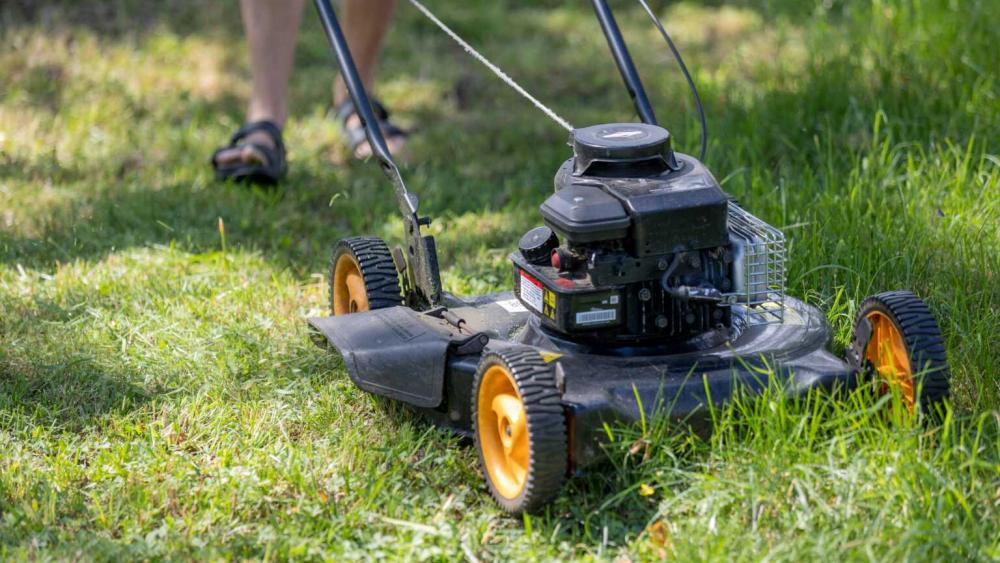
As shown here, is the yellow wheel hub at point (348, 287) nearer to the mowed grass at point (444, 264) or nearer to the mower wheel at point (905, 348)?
the mowed grass at point (444, 264)

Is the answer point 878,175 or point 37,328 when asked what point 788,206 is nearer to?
point 878,175

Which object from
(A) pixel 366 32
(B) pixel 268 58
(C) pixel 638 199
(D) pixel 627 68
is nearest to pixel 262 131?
(B) pixel 268 58

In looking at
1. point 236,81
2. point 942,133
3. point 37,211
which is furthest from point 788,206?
point 236,81

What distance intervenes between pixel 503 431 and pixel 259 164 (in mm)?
1886

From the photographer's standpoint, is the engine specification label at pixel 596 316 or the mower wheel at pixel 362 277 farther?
the mower wheel at pixel 362 277

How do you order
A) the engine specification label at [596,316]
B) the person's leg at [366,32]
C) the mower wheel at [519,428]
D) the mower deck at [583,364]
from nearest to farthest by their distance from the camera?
1. the mower wheel at [519,428]
2. the mower deck at [583,364]
3. the engine specification label at [596,316]
4. the person's leg at [366,32]

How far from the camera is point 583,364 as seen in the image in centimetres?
222

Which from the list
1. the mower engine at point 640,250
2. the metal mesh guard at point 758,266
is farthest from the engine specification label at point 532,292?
the metal mesh guard at point 758,266

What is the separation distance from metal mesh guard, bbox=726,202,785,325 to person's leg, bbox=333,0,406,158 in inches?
78.2

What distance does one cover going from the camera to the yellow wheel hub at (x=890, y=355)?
84.1 inches

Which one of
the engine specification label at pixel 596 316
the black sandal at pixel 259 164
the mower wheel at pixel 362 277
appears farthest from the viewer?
the black sandal at pixel 259 164

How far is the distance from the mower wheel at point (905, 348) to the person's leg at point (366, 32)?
7.23ft

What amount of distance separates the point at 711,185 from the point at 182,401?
110 centimetres

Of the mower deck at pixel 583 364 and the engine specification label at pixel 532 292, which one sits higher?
the engine specification label at pixel 532 292
